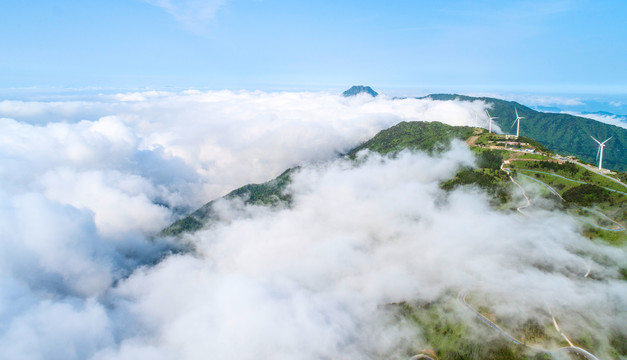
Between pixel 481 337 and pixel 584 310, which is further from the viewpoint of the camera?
pixel 481 337

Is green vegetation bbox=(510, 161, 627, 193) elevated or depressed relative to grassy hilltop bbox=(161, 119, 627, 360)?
elevated

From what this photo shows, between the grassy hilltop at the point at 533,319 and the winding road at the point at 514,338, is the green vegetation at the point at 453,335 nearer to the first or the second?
the grassy hilltop at the point at 533,319

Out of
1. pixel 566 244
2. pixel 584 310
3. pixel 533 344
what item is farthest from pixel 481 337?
pixel 566 244

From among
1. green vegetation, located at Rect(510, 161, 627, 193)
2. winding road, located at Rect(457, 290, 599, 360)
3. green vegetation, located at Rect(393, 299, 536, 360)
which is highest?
green vegetation, located at Rect(510, 161, 627, 193)

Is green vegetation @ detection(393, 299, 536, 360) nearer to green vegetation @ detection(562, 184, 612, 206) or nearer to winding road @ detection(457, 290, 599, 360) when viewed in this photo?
winding road @ detection(457, 290, 599, 360)

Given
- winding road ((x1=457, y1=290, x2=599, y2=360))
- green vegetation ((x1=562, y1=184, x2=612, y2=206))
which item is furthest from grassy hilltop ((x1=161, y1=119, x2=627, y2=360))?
winding road ((x1=457, y1=290, x2=599, y2=360))

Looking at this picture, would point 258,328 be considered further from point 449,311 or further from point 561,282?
point 561,282

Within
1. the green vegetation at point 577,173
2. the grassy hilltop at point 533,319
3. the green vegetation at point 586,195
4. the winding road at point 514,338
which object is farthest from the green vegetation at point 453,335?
the green vegetation at point 577,173

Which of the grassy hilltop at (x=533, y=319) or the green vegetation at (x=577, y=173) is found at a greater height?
the green vegetation at (x=577, y=173)

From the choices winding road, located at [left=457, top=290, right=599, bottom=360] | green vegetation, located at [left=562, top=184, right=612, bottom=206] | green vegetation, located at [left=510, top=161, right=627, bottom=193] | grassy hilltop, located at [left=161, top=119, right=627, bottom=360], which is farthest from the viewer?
green vegetation, located at [left=510, top=161, right=627, bottom=193]

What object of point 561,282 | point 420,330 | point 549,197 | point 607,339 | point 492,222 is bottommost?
point 420,330

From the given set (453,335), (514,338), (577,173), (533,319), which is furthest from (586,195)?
(453,335)
